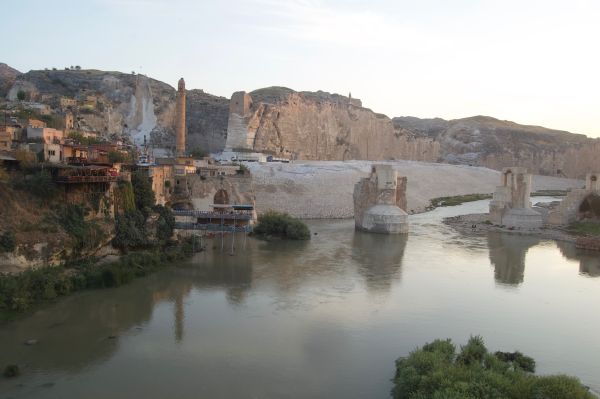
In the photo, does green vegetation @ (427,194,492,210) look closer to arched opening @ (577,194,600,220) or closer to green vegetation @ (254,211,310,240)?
arched opening @ (577,194,600,220)

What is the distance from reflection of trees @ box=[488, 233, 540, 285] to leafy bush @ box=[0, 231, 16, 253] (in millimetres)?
18089

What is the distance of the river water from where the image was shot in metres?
10.8

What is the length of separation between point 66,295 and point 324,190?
97.6 ft

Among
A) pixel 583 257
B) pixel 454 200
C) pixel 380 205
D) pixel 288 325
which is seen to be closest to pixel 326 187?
pixel 380 205

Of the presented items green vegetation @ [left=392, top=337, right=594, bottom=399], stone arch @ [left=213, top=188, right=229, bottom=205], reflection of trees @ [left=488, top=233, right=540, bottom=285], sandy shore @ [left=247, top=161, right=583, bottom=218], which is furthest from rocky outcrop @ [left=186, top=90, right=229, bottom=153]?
green vegetation @ [left=392, top=337, right=594, bottom=399]

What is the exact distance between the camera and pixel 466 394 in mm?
8836

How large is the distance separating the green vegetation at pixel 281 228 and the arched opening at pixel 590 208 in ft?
69.6

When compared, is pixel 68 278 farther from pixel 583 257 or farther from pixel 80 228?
pixel 583 257

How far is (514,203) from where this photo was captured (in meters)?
37.3

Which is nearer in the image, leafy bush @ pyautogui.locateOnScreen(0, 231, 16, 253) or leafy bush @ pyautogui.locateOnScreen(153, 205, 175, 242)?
leafy bush @ pyautogui.locateOnScreen(0, 231, 16, 253)

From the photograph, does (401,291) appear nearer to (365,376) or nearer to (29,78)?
(365,376)

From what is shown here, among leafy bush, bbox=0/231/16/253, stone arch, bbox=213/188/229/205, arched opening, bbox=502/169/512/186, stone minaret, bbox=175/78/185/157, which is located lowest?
leafy bush, bbox=0/231/16/253

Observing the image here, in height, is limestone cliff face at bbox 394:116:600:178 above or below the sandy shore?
above

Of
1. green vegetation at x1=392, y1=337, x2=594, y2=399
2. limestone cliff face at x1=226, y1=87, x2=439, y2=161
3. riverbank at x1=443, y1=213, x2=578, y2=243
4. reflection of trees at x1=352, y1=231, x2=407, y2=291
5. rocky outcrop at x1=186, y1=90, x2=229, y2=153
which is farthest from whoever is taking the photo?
rocky outcrop at x1=186, y1=90, x2=229, y2=153
